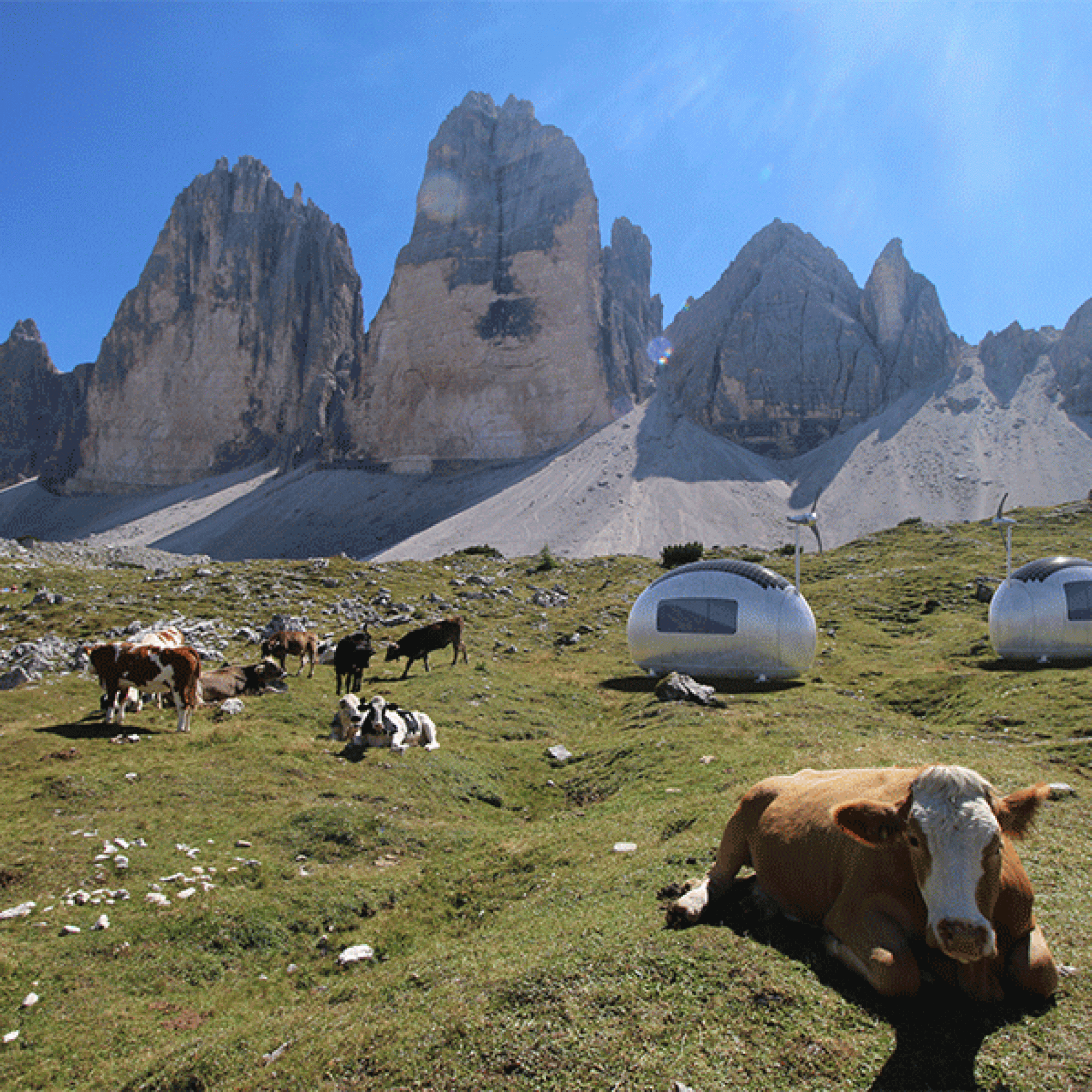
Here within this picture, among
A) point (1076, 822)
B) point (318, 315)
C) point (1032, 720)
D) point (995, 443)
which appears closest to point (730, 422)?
point (995, 443)

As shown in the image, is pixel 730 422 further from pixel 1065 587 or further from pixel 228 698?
pixel 228 698

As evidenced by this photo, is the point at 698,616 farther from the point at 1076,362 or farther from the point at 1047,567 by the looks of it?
the point at 1076,362

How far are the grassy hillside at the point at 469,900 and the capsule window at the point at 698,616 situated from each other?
2.90 meters

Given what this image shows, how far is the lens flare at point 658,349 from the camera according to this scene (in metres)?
166

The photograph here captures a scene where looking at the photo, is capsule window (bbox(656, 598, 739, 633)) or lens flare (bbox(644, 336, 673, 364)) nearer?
capsule window (bbox(656, 598, 739, 633))

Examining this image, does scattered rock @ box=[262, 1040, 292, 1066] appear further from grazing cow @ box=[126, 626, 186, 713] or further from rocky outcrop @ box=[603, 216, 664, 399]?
rocky outcrop @ box=[603, 216, 664, 399]

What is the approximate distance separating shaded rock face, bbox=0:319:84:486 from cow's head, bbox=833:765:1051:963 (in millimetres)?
182200

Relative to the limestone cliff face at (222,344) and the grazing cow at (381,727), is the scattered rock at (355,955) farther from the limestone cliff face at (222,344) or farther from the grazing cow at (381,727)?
the limestone cliff face at (222,344)

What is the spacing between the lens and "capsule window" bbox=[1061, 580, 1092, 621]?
24844mm

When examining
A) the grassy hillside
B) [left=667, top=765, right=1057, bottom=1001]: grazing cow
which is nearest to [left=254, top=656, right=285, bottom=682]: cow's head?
the grassy hillside

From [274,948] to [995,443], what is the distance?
12162 cm

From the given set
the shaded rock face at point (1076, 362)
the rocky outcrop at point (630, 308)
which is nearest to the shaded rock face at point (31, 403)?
the rocky outcrop at point (630, 308)

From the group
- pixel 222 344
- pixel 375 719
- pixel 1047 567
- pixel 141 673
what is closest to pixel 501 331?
pixel 222 344

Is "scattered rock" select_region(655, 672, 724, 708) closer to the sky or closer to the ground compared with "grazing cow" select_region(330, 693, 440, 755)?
closer to the ground
